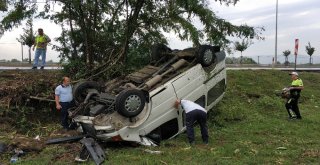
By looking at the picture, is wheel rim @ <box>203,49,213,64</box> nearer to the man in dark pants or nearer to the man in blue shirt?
the man in dark pants

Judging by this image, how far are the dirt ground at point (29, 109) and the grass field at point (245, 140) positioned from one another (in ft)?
4.74

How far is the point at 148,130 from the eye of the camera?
9.50 metres

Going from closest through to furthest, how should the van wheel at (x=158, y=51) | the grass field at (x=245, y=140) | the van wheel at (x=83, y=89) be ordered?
the grass field at (x=245, y=140), the van wheel at (x=83, y=89), the van wheel at (x=158, y=51)

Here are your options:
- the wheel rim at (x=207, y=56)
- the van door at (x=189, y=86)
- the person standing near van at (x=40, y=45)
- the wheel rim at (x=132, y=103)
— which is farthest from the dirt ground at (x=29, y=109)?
the wheel rim at (x=207, y=56)

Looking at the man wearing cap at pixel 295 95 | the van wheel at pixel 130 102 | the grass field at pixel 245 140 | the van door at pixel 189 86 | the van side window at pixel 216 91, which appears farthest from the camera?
the man wearing cap at pixel 295 95

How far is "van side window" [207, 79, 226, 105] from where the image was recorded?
11.4 m

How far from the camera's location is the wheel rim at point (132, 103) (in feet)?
29.7

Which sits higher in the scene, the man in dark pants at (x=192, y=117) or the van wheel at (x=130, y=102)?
the van wheel at (x=130, y=102)

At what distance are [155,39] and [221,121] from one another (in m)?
3.47

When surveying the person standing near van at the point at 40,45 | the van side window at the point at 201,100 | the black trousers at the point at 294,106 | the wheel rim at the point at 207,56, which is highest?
the person standing near van at the point at 40,45

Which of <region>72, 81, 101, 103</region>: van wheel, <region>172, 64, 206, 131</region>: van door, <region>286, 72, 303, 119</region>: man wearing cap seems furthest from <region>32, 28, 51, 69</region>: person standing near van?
<region>286, 72, 303, 119</region>: man wearing cap

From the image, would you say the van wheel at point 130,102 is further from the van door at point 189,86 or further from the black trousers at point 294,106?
the black trousers at point 294,106

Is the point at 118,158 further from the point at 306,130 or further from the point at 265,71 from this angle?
the point at 265,71

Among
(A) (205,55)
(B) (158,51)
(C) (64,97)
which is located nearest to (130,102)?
(C) (64,97)
